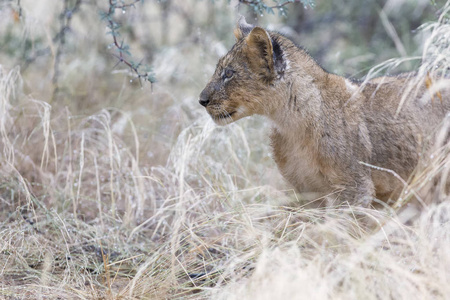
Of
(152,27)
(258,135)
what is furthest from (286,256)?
(152,27)

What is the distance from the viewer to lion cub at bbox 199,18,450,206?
3.73 m

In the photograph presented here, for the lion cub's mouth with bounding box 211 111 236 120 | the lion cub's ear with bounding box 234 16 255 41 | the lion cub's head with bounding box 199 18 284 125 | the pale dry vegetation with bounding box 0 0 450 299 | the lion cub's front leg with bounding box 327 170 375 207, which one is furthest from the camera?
the lion cub's ear with bounding box 234 16 255 41

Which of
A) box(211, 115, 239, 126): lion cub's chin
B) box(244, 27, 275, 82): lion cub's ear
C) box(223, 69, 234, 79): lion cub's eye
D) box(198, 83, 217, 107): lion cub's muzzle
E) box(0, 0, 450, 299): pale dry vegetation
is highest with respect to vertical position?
box(244, 27, 275, 82): lion cub's ear

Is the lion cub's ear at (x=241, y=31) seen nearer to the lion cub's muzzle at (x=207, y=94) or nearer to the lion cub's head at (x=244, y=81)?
the lion cub's head at (x=244, y=81)

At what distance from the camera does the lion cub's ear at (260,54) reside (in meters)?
3.72

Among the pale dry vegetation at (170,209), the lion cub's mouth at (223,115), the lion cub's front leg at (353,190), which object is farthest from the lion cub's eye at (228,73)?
the lion cub's front leg at (353,190)

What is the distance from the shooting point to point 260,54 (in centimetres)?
381

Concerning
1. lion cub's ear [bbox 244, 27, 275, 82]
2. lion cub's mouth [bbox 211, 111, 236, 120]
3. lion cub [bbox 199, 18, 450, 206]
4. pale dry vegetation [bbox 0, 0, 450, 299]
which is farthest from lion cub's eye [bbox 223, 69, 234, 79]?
pale dry vegetation [bbox 0, 0, 450, 299]

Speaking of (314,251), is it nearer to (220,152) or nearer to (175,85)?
(220,152)

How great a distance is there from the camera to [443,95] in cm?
410

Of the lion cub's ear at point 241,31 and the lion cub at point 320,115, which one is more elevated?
the lion cub's ear at point 241,31

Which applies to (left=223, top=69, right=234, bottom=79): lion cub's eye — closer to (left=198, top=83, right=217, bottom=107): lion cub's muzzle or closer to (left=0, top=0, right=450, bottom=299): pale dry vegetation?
(left=198, top=83, right=217, bottom=107): lion cub's muzzle

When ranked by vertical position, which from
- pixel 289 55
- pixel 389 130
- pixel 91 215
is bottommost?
pixel 91 215

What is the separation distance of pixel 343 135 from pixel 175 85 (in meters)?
3.72
